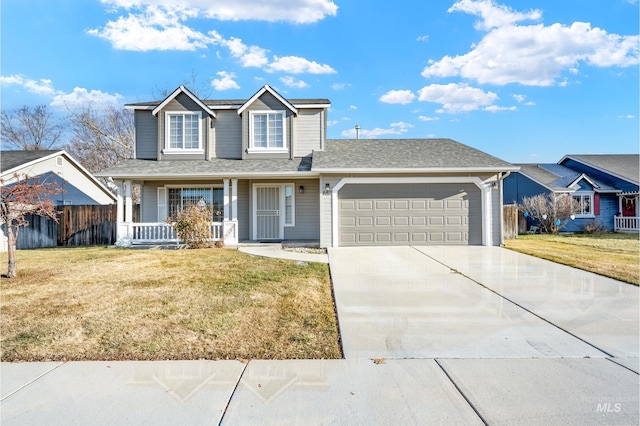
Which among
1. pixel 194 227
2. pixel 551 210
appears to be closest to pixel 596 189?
pixel 551 210

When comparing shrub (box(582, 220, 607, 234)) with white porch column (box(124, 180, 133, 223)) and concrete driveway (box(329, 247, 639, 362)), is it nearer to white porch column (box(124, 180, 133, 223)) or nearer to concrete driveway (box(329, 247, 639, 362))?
concrete driveway (box(329, 247, 639, 362))

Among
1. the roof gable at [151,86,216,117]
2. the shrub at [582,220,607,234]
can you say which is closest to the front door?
the roof gable at [151,86,216,117]

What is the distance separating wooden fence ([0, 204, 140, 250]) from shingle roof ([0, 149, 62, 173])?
560 cm

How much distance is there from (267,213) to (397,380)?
11.2 meters

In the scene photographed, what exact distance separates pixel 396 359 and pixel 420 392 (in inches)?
22.8

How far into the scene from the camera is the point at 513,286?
6.37 meters

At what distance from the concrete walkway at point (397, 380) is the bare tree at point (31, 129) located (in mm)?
36773

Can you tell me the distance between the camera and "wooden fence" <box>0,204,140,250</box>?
44.3ft

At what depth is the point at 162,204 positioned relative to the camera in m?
13.7

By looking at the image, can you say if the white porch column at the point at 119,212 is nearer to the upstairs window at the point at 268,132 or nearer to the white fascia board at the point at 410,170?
the upstairs window at the point at 268,132

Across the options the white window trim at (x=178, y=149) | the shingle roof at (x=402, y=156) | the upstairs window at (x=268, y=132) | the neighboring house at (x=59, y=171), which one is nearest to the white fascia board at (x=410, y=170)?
the shingle roof at (x=402, y=156)

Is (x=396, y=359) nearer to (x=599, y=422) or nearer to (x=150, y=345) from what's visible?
(x=599, y=422)

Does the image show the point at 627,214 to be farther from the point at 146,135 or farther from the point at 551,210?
the point at 146,135

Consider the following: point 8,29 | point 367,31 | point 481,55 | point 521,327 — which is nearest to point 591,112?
point 481,55
